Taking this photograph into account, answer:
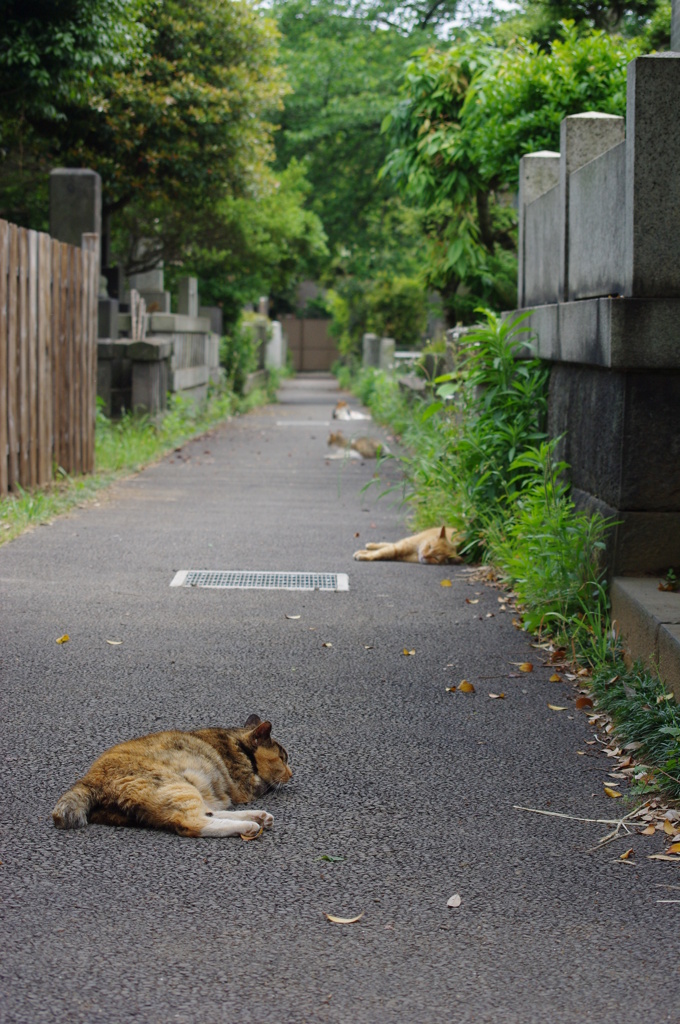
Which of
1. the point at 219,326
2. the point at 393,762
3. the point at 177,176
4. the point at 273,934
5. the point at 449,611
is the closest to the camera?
the point at 273,934

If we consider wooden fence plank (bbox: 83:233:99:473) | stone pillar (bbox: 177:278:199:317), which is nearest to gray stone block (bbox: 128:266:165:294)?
stone pillar (bbox: 177:278:199:317)

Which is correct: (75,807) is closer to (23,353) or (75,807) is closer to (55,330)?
(23,353)

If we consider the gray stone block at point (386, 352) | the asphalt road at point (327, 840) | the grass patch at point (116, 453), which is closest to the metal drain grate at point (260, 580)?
the asphalt road at point (327, 840)

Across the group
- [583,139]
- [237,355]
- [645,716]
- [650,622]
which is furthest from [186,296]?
[645,716]

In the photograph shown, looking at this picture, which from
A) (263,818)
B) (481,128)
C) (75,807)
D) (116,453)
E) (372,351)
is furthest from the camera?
(372,351)

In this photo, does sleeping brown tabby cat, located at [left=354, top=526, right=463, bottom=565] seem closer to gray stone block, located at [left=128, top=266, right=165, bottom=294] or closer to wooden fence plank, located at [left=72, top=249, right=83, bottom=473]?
wooden fence plank, located at [left=72, top=249, right=83, bottom=473]

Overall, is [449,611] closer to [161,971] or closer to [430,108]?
[161,971]

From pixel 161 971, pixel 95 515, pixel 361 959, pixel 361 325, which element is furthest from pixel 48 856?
pixel 361 325

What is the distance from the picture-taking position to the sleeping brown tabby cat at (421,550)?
764 cm

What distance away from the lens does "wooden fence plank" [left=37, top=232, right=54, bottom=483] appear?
30.9 feet

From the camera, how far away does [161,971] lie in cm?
255

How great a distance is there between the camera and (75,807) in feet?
10.8

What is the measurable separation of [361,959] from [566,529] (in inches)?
129

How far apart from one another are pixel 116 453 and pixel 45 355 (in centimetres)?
270
